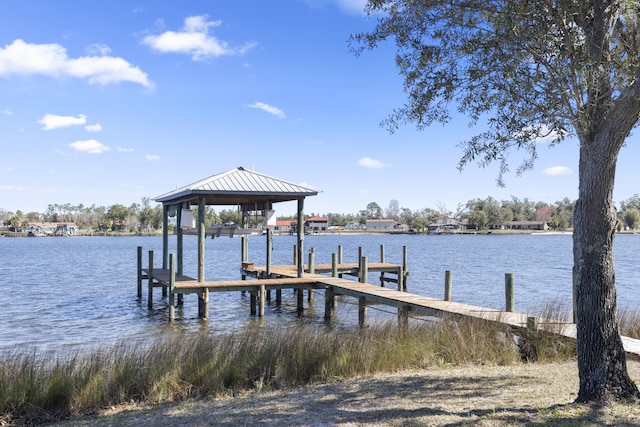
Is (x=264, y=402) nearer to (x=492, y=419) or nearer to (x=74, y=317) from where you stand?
(x=492, y=419)

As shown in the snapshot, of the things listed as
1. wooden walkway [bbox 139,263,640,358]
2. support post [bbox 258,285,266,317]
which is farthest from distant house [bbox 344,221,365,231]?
support post [bbox 258,285,266,317]

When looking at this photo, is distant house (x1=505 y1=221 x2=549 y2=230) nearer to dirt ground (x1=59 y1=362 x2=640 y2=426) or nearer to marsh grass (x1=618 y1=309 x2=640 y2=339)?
marsh grass (x1=618 y1=309 x2=640 y2=339)

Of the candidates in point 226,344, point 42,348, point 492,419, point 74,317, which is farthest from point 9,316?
point 492,419

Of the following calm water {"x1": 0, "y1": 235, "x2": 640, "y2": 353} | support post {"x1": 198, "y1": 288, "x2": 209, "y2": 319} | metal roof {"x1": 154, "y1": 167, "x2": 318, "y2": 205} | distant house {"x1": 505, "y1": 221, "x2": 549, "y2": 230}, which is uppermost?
metal roof {"x1": 154, "y1": 167, "x2": 318, "y2": 205}

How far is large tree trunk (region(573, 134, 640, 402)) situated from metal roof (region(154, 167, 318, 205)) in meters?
11.7

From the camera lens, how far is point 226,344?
8.40m

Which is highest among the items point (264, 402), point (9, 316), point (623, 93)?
point (623, 93)

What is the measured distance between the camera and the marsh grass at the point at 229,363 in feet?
21.8

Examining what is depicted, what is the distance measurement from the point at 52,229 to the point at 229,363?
15666 cm

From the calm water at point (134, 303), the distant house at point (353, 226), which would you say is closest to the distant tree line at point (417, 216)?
the distant house at point (353, 226)

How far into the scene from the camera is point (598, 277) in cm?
577

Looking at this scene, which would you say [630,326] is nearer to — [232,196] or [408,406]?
[408,406]

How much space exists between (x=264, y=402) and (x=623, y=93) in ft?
16.4

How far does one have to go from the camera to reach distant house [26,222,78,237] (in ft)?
473
